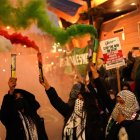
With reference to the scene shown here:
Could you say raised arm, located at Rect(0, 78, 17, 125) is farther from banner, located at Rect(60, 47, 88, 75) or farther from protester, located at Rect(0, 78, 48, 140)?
banner, located at Rect(60, 47, 88, 75)

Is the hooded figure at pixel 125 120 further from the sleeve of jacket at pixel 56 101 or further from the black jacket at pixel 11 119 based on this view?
the black jacket at pixel 11 119

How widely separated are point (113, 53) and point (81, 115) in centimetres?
144

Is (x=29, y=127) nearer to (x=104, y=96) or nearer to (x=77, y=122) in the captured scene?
(x=77, y=122)

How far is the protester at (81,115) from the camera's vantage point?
3.61 metres

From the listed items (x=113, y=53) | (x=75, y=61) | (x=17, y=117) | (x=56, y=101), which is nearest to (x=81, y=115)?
(x=56, y=101)

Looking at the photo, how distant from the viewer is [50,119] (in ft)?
13.9

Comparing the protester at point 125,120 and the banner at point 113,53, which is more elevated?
the banner at point 113,53

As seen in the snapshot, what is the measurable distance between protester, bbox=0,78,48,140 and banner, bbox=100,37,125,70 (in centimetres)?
162

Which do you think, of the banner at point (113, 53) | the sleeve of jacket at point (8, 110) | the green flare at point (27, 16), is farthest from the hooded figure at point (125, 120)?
the banner at point (113, 53)

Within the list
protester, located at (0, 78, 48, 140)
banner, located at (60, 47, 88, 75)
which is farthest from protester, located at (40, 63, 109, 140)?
banner, located at (60, 47, 88, 75)

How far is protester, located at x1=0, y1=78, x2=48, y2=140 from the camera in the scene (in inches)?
136

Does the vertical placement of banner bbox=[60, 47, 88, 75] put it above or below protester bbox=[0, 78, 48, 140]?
above

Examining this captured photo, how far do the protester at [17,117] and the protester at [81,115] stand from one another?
0.32m

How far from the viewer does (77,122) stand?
3697 mm
